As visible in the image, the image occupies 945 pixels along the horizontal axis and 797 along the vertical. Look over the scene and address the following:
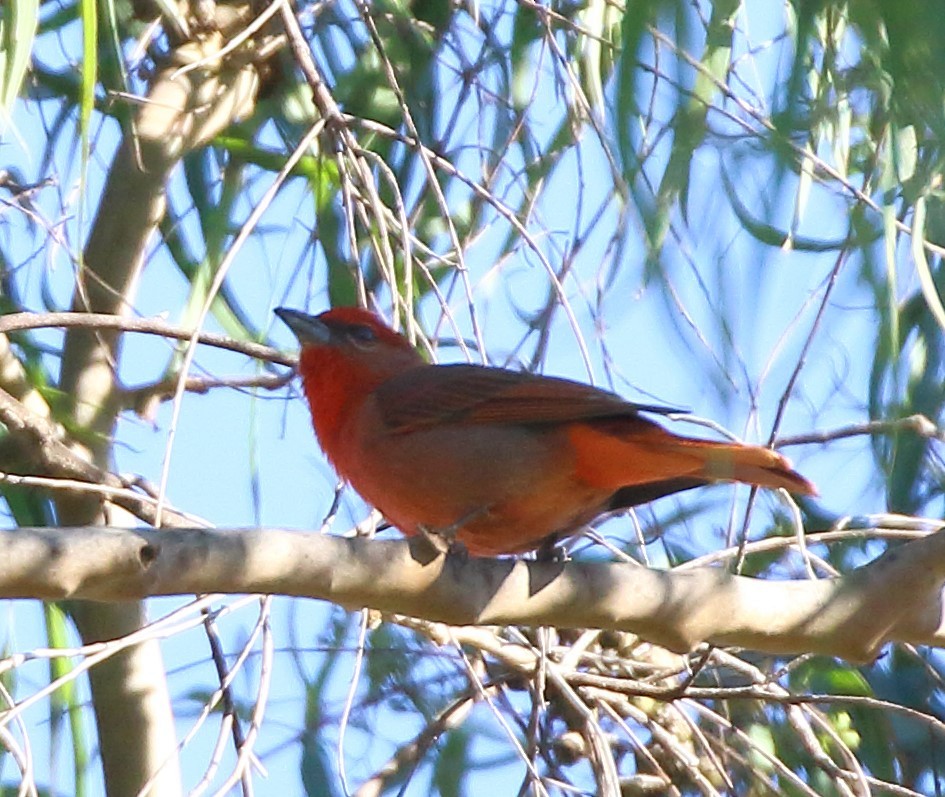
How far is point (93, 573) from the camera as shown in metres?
2.12

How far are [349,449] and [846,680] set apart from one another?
1256 mm

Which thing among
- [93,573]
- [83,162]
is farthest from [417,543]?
[83,162]

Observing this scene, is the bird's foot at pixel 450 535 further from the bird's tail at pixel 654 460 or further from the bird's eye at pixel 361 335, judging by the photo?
the bird's eye at pixel 361 335

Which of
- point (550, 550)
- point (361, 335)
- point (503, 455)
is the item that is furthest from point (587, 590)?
point (361, 335)

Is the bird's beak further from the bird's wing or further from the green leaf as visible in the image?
the green leaf

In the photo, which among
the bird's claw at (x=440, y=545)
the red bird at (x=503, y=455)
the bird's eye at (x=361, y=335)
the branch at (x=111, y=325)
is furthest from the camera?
the bird's eye at (x=361, y=335)

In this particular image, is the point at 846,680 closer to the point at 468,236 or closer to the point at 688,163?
the point at 468,236

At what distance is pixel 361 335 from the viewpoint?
156 inches

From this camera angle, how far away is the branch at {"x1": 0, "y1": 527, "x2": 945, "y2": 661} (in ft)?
7.34

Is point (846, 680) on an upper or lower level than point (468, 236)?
lower

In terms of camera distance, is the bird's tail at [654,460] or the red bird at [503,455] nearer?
the bird's tail at [654,460]

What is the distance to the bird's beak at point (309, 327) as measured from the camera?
3.96m

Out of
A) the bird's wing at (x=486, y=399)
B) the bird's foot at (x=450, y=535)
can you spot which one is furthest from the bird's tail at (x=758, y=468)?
the bird's foot at (x=450, y=535)

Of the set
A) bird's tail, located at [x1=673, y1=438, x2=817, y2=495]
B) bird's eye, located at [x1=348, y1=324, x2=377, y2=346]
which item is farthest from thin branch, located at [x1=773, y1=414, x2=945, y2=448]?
bird's eye, located at [x1=348, y1=324, x2=377, y2=346]
